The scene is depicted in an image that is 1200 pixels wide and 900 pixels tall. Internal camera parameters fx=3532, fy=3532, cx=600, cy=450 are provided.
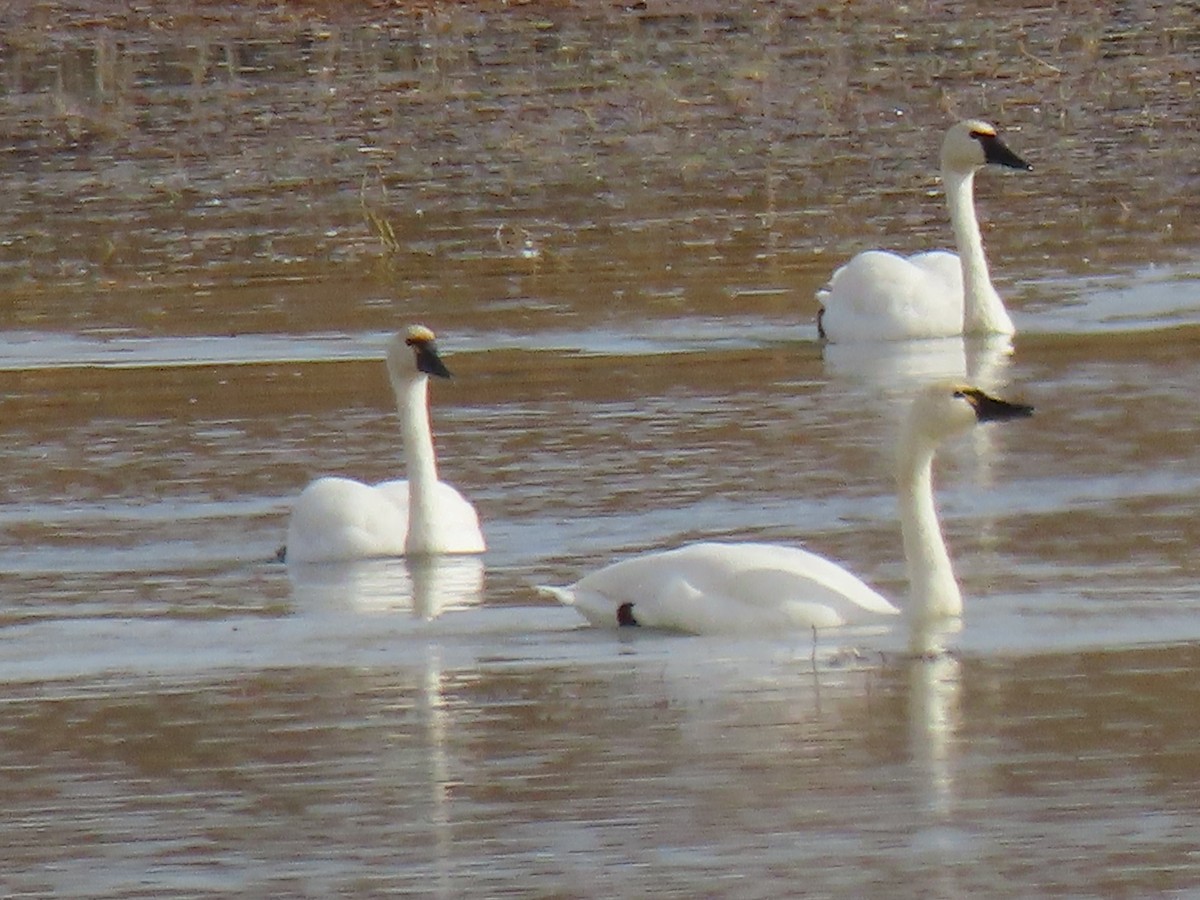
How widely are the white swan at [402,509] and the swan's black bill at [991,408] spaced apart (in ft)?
6.99

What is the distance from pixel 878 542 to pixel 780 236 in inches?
307

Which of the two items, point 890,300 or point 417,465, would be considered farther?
point 890,300

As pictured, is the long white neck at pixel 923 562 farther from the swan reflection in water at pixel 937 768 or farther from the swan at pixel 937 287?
the swan at pixel 937 287

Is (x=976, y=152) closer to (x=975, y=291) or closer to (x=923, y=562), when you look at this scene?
(x=975, y=291)

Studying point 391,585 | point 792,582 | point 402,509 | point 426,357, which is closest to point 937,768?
point 792,582

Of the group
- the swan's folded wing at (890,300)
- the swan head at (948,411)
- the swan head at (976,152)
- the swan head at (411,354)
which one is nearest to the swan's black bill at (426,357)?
the swan head at (411,354)

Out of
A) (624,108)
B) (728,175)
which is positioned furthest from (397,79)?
(728,175)

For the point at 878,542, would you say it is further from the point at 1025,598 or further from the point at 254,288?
the point at 254,288

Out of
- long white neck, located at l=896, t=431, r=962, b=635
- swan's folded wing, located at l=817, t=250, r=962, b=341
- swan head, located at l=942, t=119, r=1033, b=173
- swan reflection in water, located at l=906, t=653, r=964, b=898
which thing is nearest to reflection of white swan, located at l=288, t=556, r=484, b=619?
long white neck, located at l=896, t=431, r=962, b=635

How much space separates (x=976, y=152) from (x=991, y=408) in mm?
7722

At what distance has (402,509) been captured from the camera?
11.6 m

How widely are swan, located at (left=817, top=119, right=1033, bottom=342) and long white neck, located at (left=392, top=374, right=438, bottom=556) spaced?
3.94m

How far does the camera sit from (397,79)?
80.1 ft

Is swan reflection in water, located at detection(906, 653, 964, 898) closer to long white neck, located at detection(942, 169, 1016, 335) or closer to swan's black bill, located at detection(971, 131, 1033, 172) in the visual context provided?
long white neck, located at detection(942, 169, 1016, 335)
